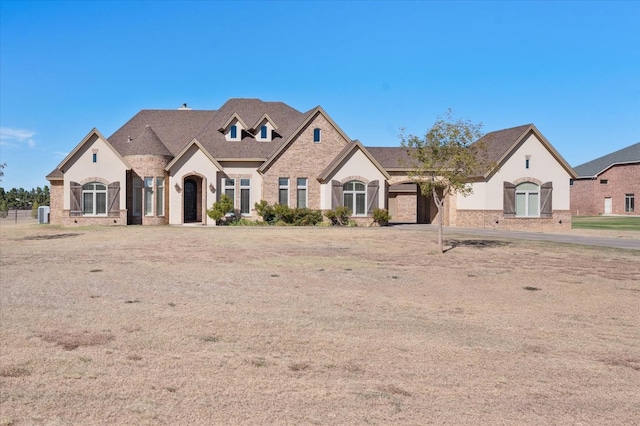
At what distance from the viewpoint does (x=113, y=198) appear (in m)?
32.3

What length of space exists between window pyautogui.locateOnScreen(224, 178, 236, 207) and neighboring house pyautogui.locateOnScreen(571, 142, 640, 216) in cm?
4464

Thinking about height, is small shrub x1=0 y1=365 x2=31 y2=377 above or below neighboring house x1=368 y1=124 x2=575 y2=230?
below

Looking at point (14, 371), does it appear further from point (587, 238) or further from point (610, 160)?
point (610, 160)

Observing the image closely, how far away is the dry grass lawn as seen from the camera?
4.75m

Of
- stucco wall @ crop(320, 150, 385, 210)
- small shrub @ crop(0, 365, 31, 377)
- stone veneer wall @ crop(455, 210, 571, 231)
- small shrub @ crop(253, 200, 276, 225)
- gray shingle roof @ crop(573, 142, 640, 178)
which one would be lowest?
small shrub @ crop(0, 365, 31, 377)

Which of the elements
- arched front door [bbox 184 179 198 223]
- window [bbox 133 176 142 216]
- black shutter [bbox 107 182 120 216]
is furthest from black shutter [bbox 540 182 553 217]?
black shutter [bbox 107 182 120 216]

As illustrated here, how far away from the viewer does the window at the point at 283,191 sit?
3400 centimetres

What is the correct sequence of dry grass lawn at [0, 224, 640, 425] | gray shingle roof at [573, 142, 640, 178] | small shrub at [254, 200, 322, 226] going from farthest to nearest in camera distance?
gray shingle roof at [573, 142, 640, 178]
small shrub at [254, 200, 322, 226]
dry grass lawn at [0, 224, 640, 425]

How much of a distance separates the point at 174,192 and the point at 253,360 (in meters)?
29.0

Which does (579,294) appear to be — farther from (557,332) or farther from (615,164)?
(615,164)

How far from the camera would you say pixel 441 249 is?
18.2 m

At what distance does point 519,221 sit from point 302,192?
15.2 meters

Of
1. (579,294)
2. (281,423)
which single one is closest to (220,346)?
(281,423)

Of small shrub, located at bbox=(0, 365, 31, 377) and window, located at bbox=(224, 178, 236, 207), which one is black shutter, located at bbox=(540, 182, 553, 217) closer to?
window, located at bbox=(224, 178, 236, 207)
